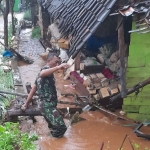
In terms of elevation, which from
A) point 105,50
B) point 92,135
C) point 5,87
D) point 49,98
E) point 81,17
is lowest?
point 92,135

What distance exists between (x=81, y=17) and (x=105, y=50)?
8.88 feet

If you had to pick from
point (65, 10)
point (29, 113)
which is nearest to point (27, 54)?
point (65, 10)

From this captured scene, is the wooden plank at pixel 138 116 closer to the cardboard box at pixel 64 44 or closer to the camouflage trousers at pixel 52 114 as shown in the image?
the camouflage trousers at pixel 52 114

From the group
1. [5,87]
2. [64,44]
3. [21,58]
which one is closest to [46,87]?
[5,87]

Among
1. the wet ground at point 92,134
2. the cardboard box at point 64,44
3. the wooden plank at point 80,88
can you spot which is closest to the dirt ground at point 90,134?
the wet ground at point 92,134

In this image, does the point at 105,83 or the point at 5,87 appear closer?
the point at 105,83

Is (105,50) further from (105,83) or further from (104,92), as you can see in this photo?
(104,92)

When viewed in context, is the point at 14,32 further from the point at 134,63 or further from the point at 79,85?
the point at 134,63

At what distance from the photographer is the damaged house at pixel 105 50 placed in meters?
5.80

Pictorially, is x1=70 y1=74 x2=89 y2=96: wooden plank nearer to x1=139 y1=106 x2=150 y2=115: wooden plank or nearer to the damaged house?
the damaged house

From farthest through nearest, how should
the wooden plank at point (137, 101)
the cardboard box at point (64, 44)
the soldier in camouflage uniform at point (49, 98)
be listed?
the cardboard box at point (64, 44) → the wooden plank at point (137, 101) → the soldier in camouflage uniform at point (49, 98)

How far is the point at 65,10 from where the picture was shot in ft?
28.2

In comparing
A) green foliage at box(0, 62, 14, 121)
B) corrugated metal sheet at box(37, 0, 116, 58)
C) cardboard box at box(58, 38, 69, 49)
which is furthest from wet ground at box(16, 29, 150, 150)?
cardboard box at box(58, 38, 69, 49)

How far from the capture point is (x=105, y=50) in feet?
30.7
